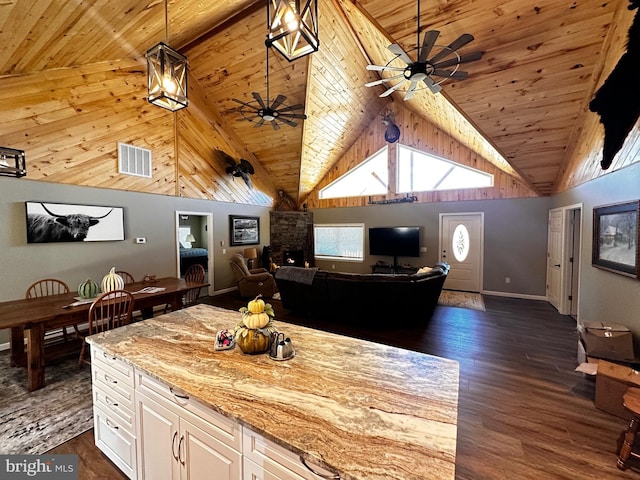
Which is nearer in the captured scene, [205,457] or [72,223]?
[205,457]

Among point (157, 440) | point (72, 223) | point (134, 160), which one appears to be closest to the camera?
point (157, 440)

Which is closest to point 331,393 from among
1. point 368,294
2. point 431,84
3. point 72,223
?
point 368,294

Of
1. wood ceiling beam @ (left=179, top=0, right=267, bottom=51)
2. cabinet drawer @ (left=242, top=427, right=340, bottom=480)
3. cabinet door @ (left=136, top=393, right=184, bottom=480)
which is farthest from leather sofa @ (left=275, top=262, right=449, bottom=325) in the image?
wood ceiling beam @ (left=179, top=0, right=267, bottom=51)

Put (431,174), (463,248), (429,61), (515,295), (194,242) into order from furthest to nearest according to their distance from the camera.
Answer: (194,242) → (431,174) → (463,248) → (515,295) → (429,61)

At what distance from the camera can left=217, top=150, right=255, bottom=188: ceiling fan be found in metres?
6.50

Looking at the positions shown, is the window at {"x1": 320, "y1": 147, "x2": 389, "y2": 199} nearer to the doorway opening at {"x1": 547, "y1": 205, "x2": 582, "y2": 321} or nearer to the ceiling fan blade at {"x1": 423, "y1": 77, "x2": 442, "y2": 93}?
the doorway opening at {"x1": 547, "y1": 205, "x2": 582, "y2": 321}

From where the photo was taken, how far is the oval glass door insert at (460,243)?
645 cm

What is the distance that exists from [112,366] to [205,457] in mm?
894

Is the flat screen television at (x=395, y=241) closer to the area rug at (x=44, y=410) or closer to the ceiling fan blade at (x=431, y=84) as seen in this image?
the ceiling fan blade at (x=431, y=84)

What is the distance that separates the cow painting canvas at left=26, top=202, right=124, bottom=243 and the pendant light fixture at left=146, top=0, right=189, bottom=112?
3277 millimetres

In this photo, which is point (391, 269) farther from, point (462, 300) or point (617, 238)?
point (617, 238)

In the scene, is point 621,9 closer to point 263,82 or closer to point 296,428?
point 296,428

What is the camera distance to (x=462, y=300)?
5.69 metres

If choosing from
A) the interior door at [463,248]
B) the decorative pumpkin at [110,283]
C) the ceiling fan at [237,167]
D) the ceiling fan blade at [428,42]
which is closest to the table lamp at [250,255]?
the ceiling fan at [237,167]
